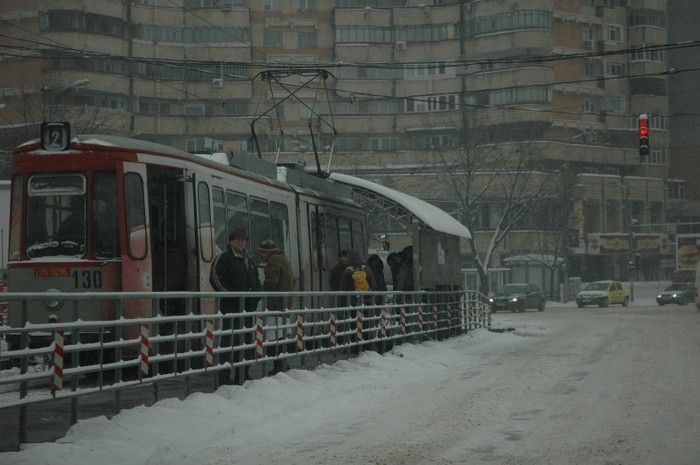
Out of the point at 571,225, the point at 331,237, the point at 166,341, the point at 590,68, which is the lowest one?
the point at 166,341

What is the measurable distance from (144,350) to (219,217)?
760cm

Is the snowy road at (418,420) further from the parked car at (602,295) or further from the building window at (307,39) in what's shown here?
the building window at (307,39)

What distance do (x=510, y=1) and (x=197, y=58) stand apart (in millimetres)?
23053

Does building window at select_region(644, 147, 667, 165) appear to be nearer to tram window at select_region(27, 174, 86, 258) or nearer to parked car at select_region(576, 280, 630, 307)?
parked car at select_region(576, 280, 630, 307)

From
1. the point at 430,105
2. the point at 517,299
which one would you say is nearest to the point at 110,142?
the point at 517,299

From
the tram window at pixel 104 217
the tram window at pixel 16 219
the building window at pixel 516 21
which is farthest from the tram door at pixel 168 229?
the building window at pixel 516 21

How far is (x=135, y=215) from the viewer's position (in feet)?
56.8

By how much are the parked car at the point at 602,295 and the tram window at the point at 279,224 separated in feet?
159

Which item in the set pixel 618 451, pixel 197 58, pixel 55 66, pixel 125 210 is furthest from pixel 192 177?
pixel 197 58

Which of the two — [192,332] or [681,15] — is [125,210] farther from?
[681,15]

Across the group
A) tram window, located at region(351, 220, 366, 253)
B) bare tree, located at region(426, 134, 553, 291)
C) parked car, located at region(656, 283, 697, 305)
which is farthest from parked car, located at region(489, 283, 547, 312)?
tram window, located at region(351, 220, 366, 253)

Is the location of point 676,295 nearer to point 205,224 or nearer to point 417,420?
point 205,224

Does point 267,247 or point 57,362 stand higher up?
point 267,247

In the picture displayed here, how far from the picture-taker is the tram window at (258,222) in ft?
69.0
